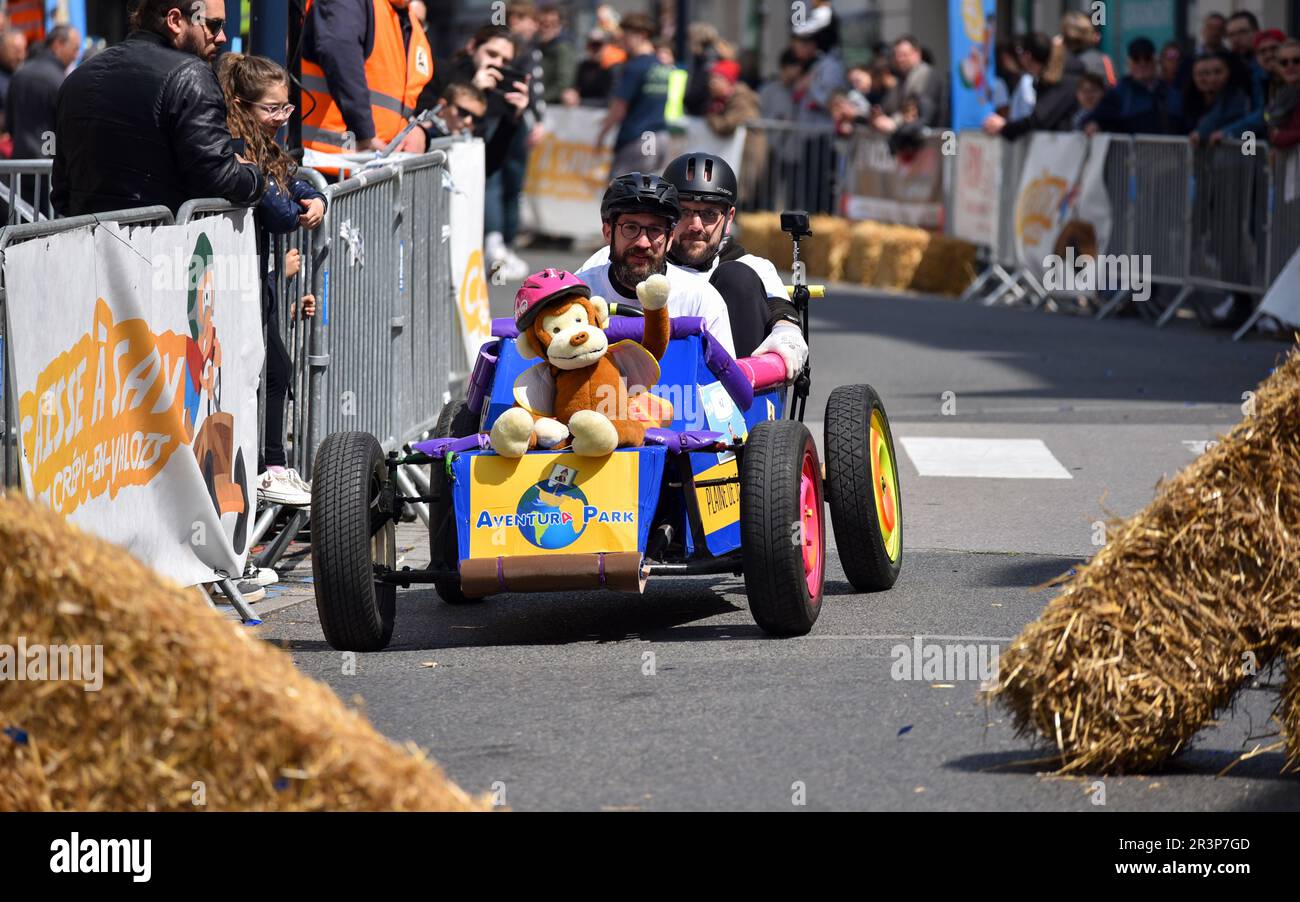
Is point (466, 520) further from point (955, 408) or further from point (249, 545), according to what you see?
point (955, 408)

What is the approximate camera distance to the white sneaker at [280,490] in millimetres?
8398

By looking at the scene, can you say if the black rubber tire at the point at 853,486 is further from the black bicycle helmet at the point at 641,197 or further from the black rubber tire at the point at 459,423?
the black rubber tire at the point at 459,423

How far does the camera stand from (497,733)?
5.98m

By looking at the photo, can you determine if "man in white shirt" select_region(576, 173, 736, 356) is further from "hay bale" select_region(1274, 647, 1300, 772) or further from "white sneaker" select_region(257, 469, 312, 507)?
"hay bale" select_region(1274, 647, 1300, 772)

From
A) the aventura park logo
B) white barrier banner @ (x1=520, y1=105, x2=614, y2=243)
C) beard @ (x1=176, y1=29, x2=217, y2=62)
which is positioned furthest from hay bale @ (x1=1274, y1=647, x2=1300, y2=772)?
white barrier banner @ (x1=520, y1=105, x2=614, y2=243)

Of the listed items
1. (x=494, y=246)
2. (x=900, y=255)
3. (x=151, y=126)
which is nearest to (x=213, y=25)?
(x=151, y=126)

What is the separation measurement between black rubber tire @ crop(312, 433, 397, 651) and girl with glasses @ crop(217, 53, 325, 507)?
1.42 meters

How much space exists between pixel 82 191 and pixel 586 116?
17.4m

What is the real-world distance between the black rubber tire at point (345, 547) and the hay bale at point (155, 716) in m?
2.74

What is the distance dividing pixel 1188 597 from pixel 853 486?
251cm

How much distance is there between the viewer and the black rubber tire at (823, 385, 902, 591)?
7637mm

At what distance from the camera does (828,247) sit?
21828 mm

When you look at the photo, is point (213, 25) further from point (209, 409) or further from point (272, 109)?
point (209, 409)
